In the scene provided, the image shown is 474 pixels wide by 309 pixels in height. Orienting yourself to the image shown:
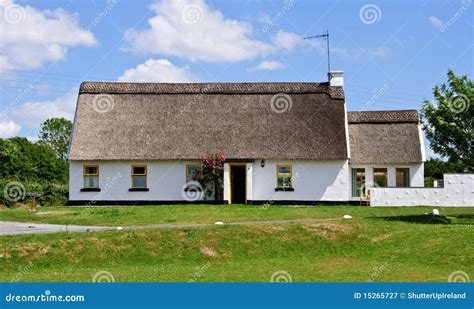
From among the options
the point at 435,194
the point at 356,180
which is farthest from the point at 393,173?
the point at 435,194

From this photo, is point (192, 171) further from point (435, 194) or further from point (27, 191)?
point (435, 194)

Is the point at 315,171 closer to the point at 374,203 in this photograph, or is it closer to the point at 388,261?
the point at 374,203

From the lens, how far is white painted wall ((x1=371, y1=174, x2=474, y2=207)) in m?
33.7

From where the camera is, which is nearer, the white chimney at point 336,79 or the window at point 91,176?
the window at point 91,176

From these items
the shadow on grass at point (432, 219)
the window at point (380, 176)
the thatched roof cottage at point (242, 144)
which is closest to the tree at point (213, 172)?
the thatched roof cottage at point (242, 144)

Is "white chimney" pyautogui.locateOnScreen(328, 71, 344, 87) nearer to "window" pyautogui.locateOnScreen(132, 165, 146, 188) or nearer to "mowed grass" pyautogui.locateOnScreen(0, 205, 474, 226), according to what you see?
"mowed grass" pyautogui.locateOnScreen(0, 205, 474, 226)

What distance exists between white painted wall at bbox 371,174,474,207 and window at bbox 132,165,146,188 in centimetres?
1226

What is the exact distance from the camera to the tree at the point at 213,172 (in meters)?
34.9

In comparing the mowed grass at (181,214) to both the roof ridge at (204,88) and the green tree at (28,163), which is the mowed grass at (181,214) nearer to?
the roof ridge at (204,88)

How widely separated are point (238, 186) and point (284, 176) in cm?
264

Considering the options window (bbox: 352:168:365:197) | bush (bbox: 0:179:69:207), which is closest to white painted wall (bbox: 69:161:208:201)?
bush (bbox: 0:179:69:207)

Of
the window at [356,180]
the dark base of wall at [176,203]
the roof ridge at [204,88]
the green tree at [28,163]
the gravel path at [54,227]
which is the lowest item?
the gravel path at [54,227]

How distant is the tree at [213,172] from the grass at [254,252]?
32.7ft
